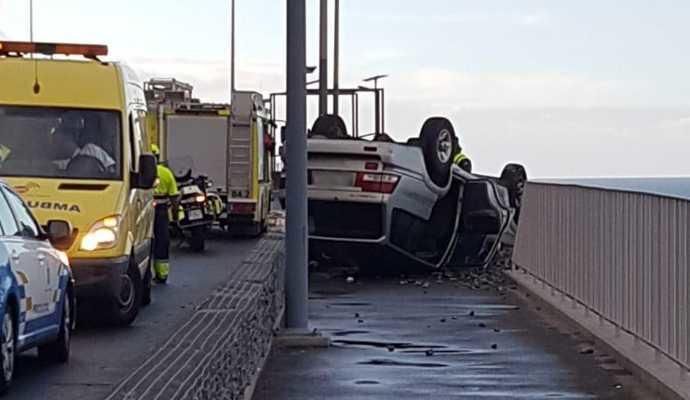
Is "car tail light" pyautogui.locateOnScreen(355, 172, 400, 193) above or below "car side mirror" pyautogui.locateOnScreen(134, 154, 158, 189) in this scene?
below

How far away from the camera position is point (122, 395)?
11.2 m

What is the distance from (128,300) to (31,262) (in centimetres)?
407

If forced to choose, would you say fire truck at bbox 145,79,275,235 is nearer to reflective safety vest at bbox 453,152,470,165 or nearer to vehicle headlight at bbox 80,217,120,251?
reflective safety vest at bbox 453,152,470,165

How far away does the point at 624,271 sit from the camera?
12930 millimetres

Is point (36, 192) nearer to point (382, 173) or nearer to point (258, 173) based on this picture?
point (382, 173)

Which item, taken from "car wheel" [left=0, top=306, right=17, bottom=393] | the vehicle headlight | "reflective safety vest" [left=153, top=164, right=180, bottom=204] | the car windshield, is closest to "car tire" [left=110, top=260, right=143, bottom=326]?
the vehicle headlight

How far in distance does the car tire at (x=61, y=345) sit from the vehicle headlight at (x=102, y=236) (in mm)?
2053

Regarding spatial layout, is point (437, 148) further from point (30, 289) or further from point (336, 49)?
point (336, 49)

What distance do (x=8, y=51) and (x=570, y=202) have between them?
6.13 meters

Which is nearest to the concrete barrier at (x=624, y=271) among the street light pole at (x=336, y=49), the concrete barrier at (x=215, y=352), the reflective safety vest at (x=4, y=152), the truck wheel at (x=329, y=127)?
the concrete barrier at (x=215, y=352)

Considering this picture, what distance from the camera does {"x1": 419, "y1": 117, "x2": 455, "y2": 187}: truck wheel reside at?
2294cm

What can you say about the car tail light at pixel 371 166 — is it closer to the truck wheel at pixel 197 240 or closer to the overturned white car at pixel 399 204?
the overturned white car at pixel 399 204

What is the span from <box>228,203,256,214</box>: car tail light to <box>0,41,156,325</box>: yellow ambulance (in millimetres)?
15813

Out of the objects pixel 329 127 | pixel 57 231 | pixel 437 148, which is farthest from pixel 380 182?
pixel 57 231
